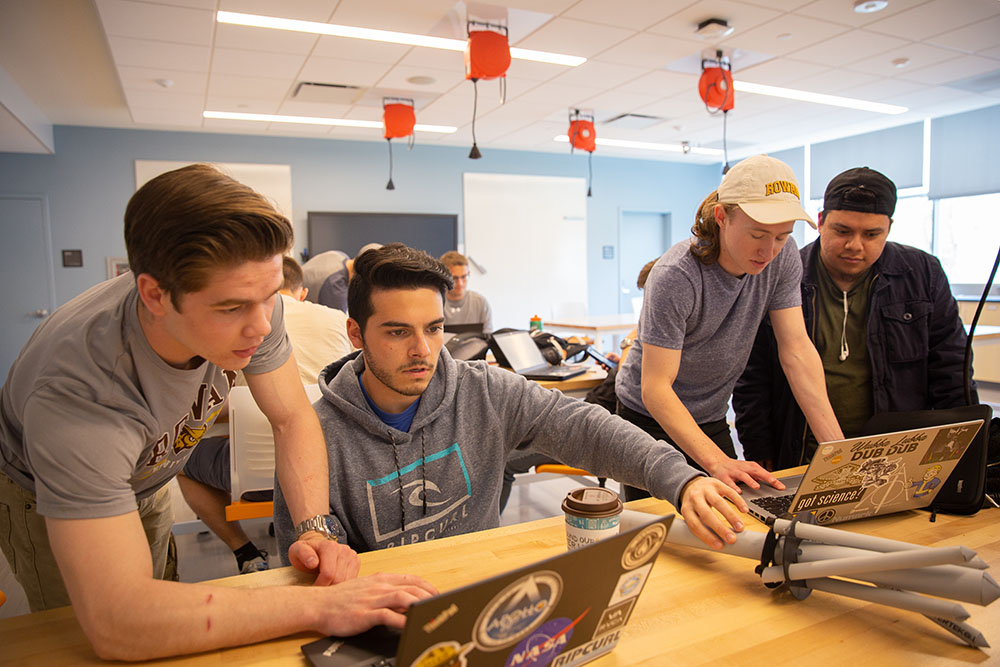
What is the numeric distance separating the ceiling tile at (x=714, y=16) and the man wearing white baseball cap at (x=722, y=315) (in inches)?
109

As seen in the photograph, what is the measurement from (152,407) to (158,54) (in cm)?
439

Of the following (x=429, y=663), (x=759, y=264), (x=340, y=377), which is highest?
(x=759, y=264)

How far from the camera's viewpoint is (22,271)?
6379 millimetres

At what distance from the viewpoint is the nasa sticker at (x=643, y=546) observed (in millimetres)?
720

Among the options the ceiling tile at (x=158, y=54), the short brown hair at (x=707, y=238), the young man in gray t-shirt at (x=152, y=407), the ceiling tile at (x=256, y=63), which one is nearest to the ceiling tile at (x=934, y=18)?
the short brown hair at (x=707, y=238)

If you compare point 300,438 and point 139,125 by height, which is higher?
point 139,125

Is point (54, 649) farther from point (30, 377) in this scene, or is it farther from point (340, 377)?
point (340, 377)

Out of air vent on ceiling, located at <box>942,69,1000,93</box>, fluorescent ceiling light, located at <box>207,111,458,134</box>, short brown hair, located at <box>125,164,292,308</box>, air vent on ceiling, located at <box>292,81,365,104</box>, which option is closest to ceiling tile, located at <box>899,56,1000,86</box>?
air vent on ceiling, located at <box>942,69,1000,93</box>

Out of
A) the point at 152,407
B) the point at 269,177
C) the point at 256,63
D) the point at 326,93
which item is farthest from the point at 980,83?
the point at 152,407

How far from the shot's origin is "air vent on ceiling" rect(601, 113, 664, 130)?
21.6 ft

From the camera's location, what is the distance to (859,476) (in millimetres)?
1120

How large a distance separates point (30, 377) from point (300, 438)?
1.43 ft

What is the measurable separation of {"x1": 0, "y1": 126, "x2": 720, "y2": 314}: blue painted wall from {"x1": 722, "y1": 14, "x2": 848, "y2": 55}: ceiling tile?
13.8 ft

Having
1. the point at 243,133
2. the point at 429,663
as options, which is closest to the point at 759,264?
the point at 429,663
